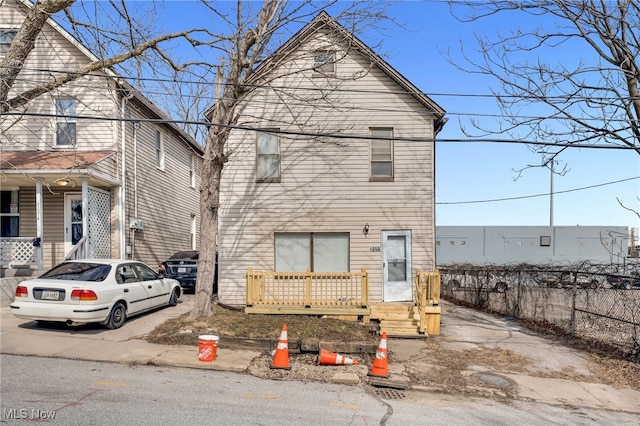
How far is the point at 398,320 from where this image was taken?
998 centimetres

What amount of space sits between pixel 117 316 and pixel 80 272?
116 cm

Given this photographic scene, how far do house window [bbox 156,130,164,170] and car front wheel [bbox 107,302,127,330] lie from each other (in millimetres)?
10015

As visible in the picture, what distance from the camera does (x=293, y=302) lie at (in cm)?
1030

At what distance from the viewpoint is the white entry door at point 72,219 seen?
45.6ft

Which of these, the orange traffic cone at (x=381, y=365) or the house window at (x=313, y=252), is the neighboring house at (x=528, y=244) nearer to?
the house window at (x=313, y=252)

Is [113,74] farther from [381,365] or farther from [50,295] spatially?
[381,365]

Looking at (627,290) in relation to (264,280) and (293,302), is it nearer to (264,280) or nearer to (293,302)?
(293,302)

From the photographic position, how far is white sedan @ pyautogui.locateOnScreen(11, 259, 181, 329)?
25.8 feet

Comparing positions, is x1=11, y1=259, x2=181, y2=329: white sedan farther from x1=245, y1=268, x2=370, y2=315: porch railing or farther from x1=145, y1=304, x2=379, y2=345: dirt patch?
x1=245, y1=268, x2=370, y2=315: porch railing

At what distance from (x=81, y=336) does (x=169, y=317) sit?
221 cm

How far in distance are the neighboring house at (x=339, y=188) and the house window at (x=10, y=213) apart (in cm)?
713

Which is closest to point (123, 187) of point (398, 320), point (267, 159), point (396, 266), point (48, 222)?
point (48, 222)

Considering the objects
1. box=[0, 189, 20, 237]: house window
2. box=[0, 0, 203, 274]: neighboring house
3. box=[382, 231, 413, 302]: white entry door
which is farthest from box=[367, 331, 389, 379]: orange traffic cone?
box=[0, 189, 20, 237]: house window

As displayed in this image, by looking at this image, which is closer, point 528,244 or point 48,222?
point 48,222
